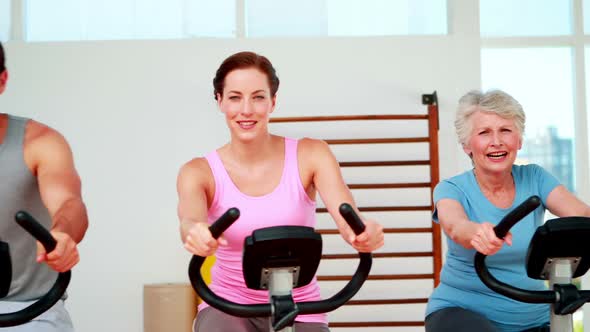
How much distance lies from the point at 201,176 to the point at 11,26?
12.0 feet

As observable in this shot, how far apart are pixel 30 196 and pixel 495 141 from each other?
1264mm

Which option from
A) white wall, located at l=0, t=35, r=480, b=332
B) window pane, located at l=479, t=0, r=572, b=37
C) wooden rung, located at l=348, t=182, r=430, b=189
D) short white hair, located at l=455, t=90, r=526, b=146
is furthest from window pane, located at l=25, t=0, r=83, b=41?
short white hair, located at l=455, t=90, r=526, b=146

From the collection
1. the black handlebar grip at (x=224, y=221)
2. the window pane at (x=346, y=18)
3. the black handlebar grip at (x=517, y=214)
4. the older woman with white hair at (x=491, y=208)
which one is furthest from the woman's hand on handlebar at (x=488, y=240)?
the window pane at (x=346, y=18)

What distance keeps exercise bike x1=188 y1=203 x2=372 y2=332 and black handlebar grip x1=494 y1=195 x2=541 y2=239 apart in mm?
294

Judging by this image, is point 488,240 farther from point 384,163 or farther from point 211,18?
point 211,18

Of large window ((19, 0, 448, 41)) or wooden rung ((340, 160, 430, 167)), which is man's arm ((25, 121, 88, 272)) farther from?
large window ((19, 0, 448, 41))

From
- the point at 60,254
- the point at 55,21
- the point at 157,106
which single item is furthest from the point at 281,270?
the point at 55,21

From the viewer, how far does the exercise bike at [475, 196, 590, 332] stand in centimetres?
162

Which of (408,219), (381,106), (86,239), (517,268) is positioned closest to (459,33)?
(381,106)

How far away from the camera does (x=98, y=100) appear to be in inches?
196

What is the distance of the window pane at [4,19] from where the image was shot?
515cm

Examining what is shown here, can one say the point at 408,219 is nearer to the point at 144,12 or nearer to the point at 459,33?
the point at 459,33

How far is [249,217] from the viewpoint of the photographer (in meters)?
2.00

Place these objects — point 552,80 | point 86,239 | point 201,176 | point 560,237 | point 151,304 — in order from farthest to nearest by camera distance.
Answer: point 552,80 → point 86,239 → point 151,304 → point 201,176 → point 560,237
